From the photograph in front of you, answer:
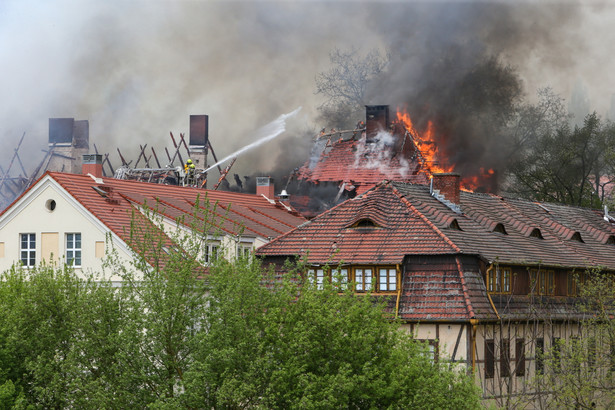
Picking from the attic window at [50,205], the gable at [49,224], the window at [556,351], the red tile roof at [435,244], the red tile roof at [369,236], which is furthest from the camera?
the attic window at [50,205]

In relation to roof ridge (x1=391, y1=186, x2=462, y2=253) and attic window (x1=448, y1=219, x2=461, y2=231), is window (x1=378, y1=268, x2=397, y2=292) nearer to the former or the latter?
roof ridge (x1=391, y1=186, x2=462, y2=253)

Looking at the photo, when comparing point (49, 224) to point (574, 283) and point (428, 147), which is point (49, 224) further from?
point (428, 147)

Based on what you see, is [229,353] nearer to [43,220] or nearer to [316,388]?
[316,388]

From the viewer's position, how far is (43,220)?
163ft

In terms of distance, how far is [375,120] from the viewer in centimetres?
6781

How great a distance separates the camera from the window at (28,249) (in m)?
49.8

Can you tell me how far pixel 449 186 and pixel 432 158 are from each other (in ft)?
48.9

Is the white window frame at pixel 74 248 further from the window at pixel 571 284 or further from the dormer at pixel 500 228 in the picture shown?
the window at pixel 571 284

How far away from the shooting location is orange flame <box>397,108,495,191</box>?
211 ft

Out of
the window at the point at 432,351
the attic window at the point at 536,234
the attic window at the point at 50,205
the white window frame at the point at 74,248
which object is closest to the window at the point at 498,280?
the window at the point at 432,351

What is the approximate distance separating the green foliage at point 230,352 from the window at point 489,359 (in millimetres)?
9550

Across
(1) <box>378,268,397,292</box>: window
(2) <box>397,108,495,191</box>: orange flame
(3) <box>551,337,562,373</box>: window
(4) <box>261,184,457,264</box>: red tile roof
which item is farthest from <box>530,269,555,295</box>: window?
(2) <box>397,108,495,191</box>: orange flame

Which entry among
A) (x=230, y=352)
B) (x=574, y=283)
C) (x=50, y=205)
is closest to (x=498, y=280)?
(x=574, y=283)

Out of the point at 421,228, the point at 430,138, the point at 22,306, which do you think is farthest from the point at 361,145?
the point at 22,306
